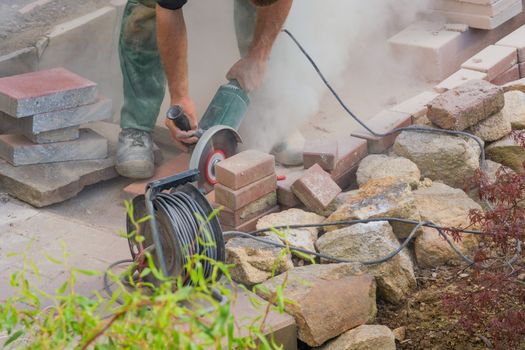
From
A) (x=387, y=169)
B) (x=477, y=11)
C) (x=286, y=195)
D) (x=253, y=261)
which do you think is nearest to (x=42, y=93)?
(x=286, y=195)

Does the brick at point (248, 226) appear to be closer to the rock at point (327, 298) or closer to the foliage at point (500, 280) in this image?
the rock at point (327, 298)

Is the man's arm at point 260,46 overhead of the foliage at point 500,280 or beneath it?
overhead

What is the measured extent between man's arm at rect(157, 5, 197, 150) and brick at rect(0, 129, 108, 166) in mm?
771

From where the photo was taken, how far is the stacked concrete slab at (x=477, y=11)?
6715 mm

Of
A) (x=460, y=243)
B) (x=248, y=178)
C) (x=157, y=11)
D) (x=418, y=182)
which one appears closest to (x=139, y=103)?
(x=157, y=11)

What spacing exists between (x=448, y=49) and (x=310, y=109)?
1306 millimetres

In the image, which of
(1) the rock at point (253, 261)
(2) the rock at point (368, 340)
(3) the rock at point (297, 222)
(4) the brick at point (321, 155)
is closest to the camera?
(2) the rock at point (368, 340)

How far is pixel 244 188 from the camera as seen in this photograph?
15.8 feet

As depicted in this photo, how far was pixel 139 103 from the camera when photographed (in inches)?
224

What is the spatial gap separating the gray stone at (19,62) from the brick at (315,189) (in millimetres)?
2506

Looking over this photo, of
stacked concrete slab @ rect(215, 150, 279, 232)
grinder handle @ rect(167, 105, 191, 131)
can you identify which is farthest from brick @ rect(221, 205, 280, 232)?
grinder handle @ rect(167, 105, 191, 131)

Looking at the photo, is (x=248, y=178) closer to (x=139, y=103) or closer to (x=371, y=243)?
(x=371, y=243)

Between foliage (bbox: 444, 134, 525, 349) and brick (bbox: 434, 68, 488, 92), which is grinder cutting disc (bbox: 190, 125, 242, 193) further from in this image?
Answer: brick (bbox: 434, 68, 488, 92)

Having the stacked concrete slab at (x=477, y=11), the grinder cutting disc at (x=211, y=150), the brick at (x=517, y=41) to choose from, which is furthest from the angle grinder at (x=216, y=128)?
the brick at (x=517, y=41)
